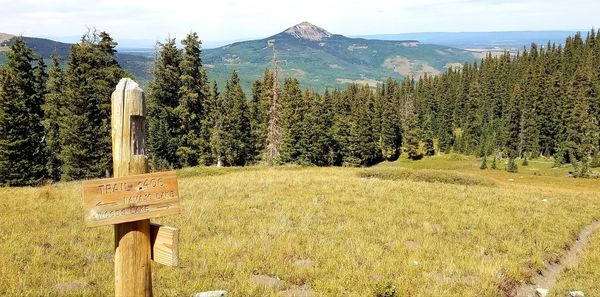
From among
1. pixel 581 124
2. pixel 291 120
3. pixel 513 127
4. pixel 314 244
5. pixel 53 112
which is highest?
pixel 53 112

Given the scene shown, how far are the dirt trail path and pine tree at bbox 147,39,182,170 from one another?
4811 centimetres

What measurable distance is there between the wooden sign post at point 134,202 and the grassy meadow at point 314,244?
13.2ft

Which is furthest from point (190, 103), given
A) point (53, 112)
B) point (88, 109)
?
point (53, 112)

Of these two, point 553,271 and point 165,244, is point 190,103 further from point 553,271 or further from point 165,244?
point 165,244

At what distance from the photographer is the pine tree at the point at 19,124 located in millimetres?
42281

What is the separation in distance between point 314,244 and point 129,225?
841 cm

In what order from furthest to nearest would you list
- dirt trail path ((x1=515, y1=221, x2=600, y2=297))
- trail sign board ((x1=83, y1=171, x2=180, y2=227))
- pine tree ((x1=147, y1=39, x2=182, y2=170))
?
pine tree ((x1=147, y1=39, x2=182, y2=170)) → dirt trail path ((x1=515, y1=221, x2=600, y2=297)) → trail sign board ((x1=83, y1=171, x2=180, y2=227))

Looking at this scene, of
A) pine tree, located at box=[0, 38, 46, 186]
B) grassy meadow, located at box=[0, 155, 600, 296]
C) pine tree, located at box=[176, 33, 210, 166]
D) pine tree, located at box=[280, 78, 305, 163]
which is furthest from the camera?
pine tree, located at box=[280, 78, 305, 163]

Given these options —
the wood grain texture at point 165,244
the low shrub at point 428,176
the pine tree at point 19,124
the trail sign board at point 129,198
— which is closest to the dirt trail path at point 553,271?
the wood grain texture at point 165,244

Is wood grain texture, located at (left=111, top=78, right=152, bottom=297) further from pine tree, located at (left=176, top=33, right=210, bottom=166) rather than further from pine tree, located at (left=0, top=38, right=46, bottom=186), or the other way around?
pine tree, located at (left=176, top=33, right=210, bottom=166)

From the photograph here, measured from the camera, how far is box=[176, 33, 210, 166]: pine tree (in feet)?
180

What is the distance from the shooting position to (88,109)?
4534cm

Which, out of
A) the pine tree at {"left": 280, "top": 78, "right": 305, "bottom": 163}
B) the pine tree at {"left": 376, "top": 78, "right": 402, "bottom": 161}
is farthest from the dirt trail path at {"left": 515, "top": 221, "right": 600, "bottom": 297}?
the pine tree at {"left": 376, "top": 78, "right": 402, "bottom": 161}

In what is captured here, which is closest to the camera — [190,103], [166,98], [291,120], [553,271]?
[553,271]
